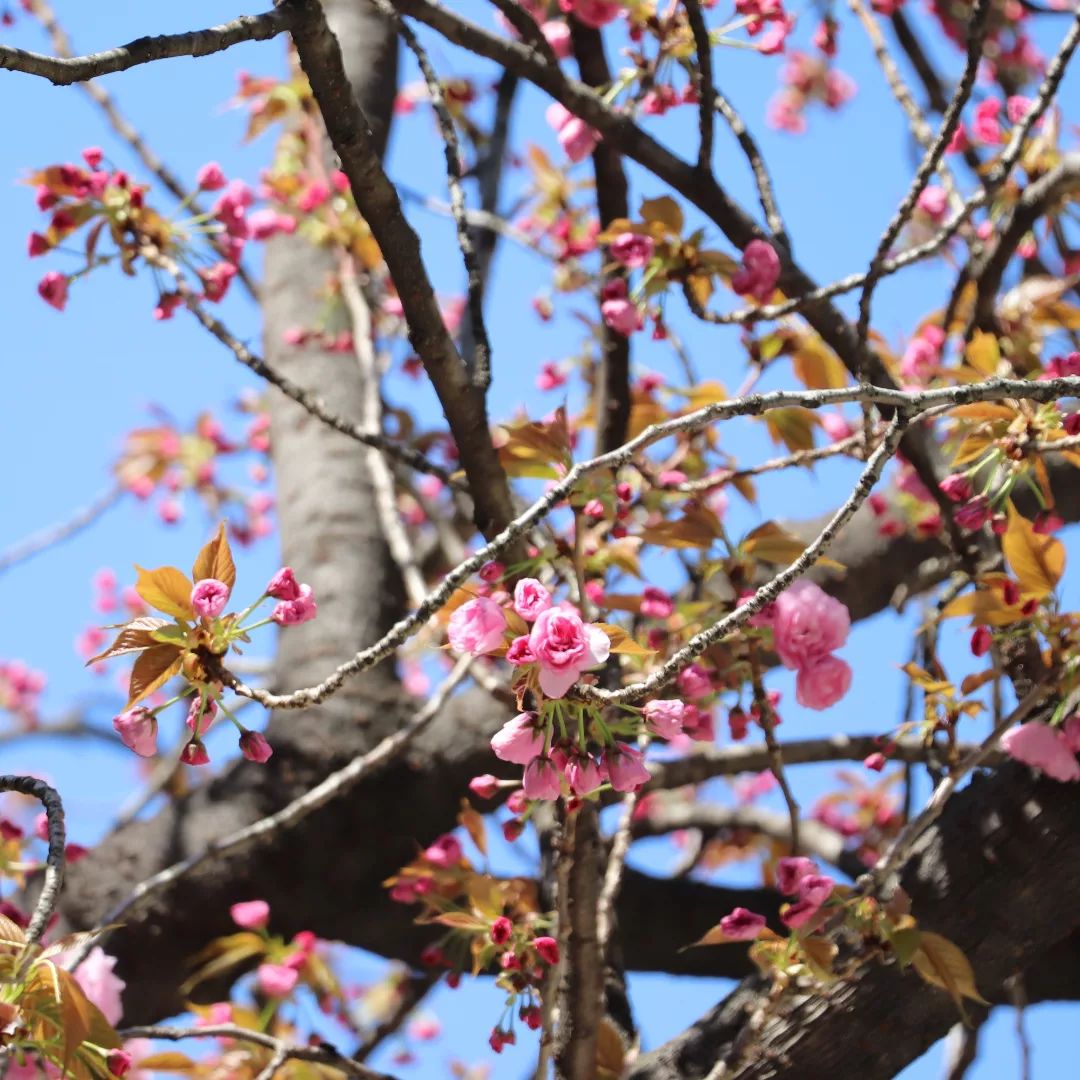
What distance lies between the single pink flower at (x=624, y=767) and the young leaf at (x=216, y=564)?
12.3 inches

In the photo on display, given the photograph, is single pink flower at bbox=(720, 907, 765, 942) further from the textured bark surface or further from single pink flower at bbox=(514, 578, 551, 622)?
single pink flower at bbox=(514, 578, 551, 622)

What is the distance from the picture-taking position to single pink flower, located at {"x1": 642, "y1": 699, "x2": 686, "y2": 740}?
968mm

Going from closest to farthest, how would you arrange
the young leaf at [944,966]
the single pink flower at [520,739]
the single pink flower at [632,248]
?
the single pink flower at [520,739]
the young leaf at [944,966]
the single pink flower at [632,248]

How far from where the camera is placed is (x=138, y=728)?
0.96 m

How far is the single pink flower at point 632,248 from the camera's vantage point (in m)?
1.42

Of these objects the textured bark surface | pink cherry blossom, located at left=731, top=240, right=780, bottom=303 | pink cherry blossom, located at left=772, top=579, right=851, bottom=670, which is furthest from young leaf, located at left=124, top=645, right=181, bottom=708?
pink cherry blossom, located at left=731, top=240, right=780, bottom=303

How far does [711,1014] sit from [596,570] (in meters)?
0.49

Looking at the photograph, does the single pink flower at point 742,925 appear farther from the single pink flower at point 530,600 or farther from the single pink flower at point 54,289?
the single pink flower at point 54,289

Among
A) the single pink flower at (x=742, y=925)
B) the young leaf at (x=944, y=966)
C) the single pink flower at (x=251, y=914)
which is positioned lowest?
the young leaf at (x=944, y=966)

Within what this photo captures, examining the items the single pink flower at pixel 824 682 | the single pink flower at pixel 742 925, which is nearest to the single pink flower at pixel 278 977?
the single pink flower at pixel 742 925

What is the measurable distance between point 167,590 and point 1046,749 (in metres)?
0.83

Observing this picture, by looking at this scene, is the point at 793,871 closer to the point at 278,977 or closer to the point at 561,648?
the point at 561,648

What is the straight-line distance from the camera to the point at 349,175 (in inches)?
46.2

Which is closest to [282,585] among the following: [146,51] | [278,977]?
[146,51]
